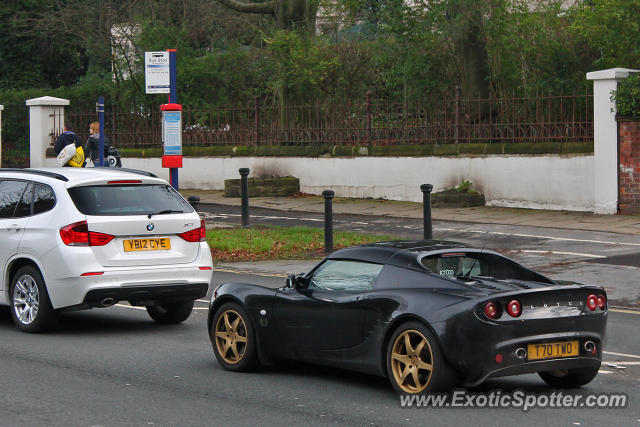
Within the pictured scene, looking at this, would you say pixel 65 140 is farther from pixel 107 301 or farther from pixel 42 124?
pixel 107 301

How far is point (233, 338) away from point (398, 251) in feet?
5.50

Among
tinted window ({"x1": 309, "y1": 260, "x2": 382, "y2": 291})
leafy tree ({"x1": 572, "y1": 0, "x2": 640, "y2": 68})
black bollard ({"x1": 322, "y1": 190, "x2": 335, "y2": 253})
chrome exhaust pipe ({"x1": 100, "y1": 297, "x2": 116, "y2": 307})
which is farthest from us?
leafy tree ({"x1": 572, "y1": 0, "x2": 640, "y2": 68})

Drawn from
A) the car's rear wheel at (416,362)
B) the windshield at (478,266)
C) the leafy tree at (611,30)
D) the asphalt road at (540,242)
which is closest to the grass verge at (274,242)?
the asphalt road at (540,242)

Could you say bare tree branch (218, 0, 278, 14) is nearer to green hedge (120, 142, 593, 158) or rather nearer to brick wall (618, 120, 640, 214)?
green hedge (120, 142, 593, 158)

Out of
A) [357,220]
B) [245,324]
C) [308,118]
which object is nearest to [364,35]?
[308,118]

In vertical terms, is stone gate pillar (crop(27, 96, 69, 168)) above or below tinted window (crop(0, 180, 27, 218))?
above

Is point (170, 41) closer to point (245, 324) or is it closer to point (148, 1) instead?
point (148, 1)

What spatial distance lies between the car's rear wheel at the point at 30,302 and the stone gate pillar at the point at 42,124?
21374 mm

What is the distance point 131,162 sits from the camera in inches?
1222

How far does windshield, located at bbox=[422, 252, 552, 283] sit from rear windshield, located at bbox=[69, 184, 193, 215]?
12.6 feet

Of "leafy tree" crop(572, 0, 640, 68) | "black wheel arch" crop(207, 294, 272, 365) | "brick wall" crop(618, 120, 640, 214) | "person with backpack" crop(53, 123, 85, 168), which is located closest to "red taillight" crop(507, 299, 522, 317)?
"black wheel arch" crop(207, 294, 272, 365)

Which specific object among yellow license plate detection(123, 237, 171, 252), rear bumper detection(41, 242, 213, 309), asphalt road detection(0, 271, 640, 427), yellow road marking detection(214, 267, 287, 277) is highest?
yellow license plate detection(123, 237, 171, 252)

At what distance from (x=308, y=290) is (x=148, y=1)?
3022cm

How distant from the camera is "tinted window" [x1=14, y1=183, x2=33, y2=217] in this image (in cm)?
1143
